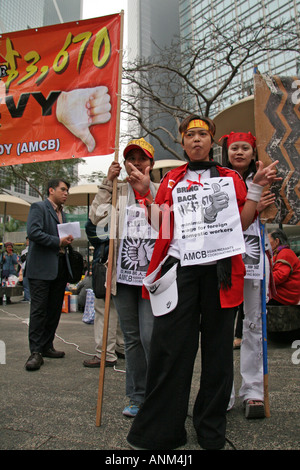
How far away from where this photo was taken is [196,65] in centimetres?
1294

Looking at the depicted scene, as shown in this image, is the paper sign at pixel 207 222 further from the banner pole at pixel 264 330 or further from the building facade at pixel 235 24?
the building facade at pixel 235 24

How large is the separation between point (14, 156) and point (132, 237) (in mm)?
1294

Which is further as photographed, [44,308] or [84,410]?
[44,308]

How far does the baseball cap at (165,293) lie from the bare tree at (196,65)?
34.0 feet

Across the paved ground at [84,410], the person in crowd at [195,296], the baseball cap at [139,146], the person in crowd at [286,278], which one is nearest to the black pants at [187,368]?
the person in crowd at [195,296]

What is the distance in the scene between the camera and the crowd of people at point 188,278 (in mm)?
A: 1784

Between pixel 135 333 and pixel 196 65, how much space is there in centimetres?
1292

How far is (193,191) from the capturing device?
2.00m

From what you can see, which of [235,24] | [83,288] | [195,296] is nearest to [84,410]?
[195,296]

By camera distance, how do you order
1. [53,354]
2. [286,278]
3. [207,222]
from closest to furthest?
[207,222] → [53,354] → [286,278]

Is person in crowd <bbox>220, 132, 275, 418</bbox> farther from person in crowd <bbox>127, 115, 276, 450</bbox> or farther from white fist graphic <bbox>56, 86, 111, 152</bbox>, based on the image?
white fist graphic <bbox>56, 86, 111, 152</bbox>

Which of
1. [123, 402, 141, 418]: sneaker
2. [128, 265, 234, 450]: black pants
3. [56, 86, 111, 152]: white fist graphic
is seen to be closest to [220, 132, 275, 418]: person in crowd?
[128, 265, 234, 450]: black pants

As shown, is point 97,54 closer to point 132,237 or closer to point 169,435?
point 132,237

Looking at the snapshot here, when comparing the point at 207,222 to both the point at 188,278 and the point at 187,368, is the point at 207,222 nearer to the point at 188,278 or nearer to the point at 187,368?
the point at 188,278
